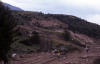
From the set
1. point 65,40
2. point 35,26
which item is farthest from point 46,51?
point 35,26

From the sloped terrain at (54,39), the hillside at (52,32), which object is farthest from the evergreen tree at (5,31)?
the hillside at (52,32)

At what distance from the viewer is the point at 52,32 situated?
241 feet

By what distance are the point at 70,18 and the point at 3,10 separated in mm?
67015

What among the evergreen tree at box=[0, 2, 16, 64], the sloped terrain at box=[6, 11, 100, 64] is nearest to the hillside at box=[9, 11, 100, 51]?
the sloped terrain at box=[6, 11, 100, 64]

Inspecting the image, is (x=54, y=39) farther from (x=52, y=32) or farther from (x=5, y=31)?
(x=5, y=31)

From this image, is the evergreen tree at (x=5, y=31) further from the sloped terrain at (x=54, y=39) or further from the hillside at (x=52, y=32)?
the hillside at (x=52, y=32)

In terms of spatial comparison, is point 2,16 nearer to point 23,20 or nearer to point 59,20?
point 23,20

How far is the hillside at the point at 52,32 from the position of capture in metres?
61.3

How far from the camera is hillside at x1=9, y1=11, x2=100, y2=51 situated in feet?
201

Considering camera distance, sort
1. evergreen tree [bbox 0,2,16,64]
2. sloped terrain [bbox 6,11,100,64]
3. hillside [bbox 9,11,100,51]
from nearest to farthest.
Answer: evergreen tree [bbox 0,2,16,64] → sloped terrain [bbox 6,11,100,64] → hillside [bbox 9,11,100,51]

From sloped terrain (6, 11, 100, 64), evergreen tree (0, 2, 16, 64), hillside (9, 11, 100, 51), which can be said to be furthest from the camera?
hillside (9, 11, 100, 51)

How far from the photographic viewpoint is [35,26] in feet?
251

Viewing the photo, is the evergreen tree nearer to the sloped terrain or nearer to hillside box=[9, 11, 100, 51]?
the sloped terrain

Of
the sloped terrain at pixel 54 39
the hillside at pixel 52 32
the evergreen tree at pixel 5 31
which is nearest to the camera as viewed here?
the evergreen tree at pixel 5 31
